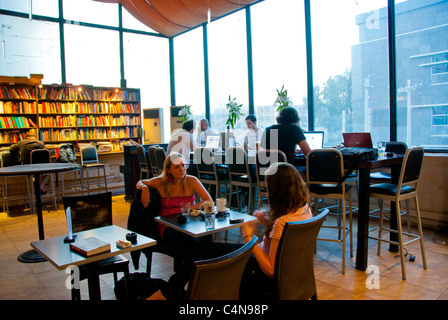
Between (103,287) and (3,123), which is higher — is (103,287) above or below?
below

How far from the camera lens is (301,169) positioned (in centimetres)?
428

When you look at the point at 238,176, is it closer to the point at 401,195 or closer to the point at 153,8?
the point at 401,195

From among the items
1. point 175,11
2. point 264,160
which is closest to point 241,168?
point 264,160

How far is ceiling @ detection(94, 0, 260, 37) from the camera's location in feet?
24.4

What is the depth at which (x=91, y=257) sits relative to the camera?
6.20 ft

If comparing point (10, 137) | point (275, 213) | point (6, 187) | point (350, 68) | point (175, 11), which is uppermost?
point (175, 11)

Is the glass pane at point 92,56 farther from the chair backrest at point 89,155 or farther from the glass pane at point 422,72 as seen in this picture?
the glass pane at point 422,72

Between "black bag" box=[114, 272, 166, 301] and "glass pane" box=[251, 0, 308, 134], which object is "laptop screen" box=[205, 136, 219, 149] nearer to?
"glass pane" box=[251, 0, 308, 134]

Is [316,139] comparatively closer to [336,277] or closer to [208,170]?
[208,170]

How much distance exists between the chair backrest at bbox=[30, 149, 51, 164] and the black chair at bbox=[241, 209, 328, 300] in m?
5.18

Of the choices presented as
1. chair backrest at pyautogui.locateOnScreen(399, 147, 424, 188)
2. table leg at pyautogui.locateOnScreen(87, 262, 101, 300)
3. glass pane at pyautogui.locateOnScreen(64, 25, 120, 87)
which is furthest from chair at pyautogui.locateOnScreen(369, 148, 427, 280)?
glass pane at pyautogui.locateOnScreen(64, 25, 120, 87)

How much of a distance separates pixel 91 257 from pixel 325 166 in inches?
91.7
